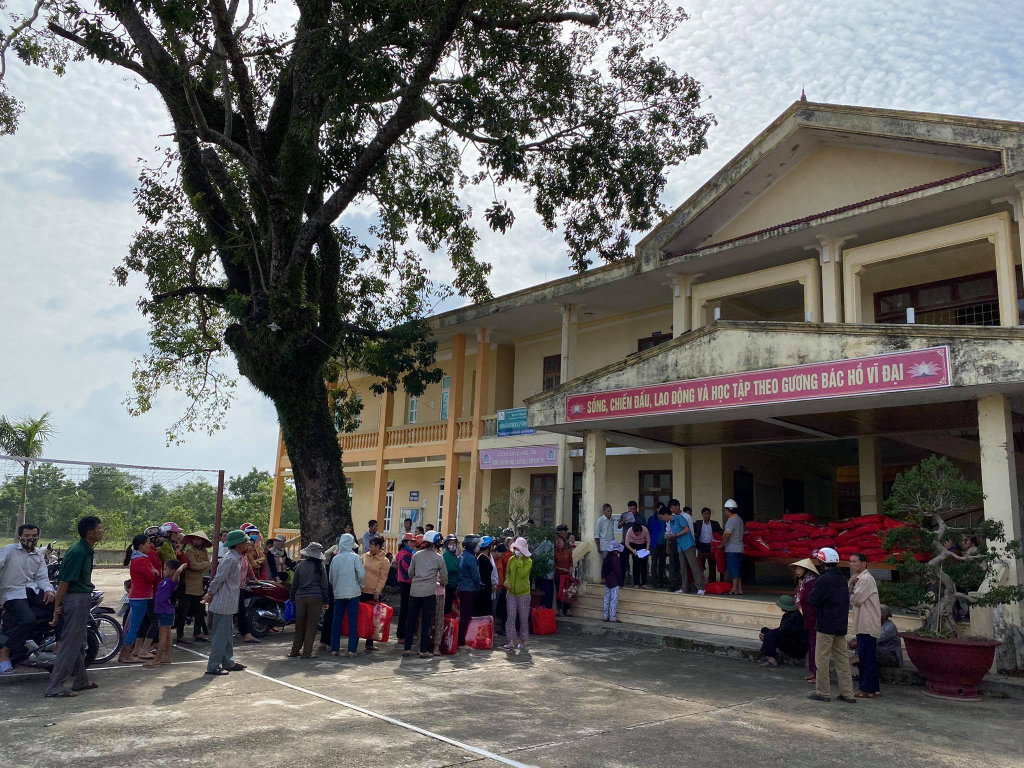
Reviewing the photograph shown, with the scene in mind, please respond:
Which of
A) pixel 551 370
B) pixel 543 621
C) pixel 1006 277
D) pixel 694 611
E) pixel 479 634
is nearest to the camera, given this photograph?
pixel 479 634

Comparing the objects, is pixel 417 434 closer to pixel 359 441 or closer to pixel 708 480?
pixel 359 441

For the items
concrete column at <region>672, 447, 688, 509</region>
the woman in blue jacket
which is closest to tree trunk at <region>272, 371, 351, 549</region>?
the woman in blue jacket

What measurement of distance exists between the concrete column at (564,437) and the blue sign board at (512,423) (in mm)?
1257

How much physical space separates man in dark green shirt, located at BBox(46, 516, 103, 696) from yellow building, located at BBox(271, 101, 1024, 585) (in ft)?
26.4

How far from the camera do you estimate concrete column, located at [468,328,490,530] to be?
64.6 ft

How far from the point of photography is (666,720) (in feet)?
21.3

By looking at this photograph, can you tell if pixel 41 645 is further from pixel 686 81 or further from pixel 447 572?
pixel 686 81

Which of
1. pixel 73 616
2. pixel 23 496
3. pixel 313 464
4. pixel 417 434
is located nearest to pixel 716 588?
pixel 313 464

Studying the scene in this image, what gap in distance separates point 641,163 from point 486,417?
28.7 ft

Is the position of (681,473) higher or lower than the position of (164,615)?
higher

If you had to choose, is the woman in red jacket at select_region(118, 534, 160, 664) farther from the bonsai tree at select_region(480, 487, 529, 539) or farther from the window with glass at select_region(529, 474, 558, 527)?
the window with glass at select_region(529, 474, 558, 527)

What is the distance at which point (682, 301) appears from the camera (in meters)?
15.7

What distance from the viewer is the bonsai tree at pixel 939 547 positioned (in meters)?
8.18

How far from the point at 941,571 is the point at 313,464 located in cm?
969
